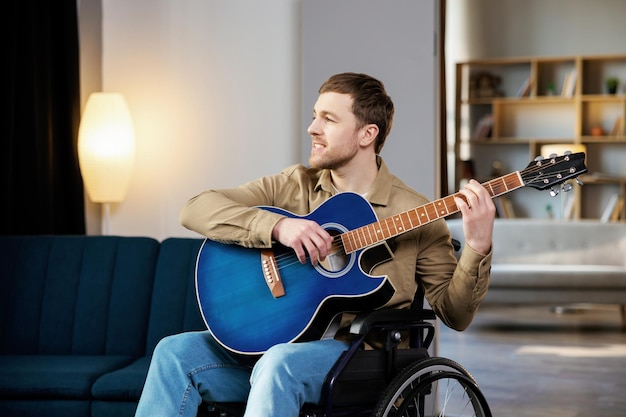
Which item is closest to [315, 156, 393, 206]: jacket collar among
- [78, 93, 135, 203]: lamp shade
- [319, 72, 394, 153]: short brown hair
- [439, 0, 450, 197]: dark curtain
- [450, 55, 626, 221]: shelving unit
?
[319, 72, 394, 153]: short brown hair

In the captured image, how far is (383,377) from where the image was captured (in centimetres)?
204

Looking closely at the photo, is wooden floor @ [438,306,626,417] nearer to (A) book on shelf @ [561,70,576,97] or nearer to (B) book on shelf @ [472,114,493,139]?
(B) book on shelf @ [472,114,493,139]

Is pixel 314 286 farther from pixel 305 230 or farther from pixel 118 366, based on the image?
pixel 118 366

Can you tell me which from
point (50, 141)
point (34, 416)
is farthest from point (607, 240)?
point (34, 416)

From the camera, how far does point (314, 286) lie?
2.07 m

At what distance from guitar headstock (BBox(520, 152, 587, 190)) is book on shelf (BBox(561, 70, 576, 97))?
22.0 feet

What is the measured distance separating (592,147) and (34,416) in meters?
6.90

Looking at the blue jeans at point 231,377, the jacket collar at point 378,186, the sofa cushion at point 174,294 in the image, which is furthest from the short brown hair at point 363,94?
the sofa cushion at point 174,294

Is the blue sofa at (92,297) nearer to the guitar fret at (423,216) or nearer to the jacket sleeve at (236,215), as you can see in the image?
the jacket sleeve at (236,215)

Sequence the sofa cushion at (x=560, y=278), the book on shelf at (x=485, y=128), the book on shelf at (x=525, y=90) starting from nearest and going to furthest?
the sofa cushion at (x=560, y=278), the book on shelf at (x=525, y=90), the book on shelf at (x=485, y=128)

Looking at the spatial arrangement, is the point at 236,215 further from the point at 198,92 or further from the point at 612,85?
the point at 612,85

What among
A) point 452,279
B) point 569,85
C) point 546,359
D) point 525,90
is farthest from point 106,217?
point 569,85

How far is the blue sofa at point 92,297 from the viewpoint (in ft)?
10.0

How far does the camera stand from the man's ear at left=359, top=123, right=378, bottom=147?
2270 mm
